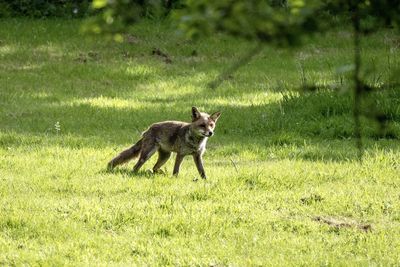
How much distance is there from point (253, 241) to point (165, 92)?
12206 mm

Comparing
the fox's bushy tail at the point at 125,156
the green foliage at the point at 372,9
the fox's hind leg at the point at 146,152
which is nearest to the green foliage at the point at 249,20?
the green foliage at the point at 372,9

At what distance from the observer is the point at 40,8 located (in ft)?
93.5

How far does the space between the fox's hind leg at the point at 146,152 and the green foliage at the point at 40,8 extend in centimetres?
1676

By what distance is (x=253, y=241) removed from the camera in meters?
8.84

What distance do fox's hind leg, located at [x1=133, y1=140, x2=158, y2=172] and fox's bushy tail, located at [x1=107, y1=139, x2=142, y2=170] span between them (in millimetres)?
155

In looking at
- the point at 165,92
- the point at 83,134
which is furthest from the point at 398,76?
the point at 165,92

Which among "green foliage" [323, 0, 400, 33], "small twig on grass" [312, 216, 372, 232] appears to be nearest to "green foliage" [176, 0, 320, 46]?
"green foliage" [323, 0, 400, 33]

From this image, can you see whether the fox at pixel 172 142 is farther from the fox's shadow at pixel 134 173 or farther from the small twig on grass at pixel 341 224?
the small twig on grass at pixel 341 224

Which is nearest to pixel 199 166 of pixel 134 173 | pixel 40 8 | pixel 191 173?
pixel 191 173

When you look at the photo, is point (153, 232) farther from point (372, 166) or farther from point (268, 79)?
point (268, 79)

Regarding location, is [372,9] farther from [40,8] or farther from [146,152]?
[40,8]

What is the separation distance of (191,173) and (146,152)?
2.66 ft

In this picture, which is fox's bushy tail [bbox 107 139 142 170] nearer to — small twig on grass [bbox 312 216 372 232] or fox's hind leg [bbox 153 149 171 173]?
fox's hind leg [bbox 153 149 171 173]

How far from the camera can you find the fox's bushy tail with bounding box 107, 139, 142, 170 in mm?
12169
